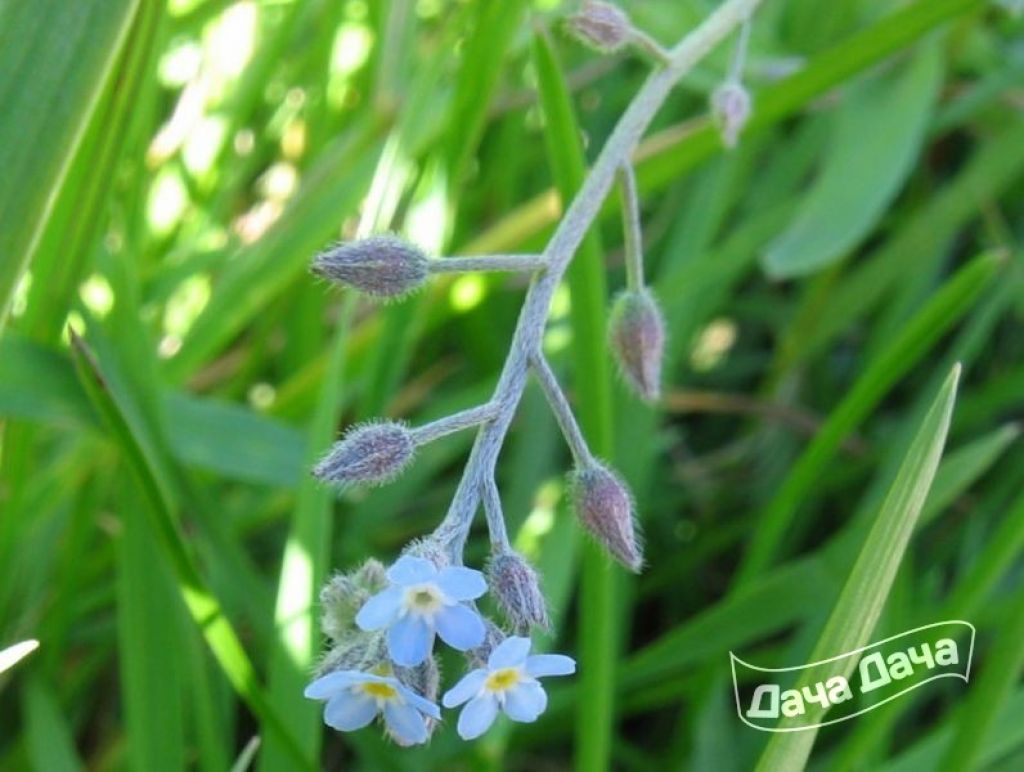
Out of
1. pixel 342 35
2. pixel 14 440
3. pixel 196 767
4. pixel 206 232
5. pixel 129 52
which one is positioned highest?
pixel 342 35

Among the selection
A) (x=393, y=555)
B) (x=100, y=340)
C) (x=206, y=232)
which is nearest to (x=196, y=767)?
(x=393, y=555)

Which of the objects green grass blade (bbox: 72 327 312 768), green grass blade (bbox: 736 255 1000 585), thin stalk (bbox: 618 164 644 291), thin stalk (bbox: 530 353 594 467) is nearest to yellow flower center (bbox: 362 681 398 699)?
thin stalk (bbox: 530 353 594 467)

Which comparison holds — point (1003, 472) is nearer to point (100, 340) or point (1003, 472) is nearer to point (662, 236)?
point (662, 236)

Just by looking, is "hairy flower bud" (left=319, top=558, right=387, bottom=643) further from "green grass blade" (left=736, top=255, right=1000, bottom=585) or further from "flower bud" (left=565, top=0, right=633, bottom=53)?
"green grass blade" (left=736, top=255, right=1000, bottom=585)

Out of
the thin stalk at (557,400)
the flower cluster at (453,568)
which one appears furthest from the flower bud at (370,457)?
the thin stalk at (557,400)

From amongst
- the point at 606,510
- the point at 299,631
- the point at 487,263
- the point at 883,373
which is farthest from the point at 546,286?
the point at 883,373
